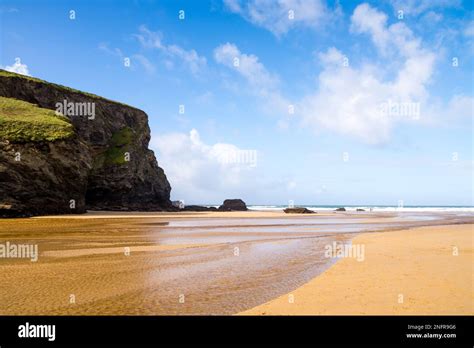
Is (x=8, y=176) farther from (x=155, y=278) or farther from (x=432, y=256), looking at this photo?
(x=432, y=256)

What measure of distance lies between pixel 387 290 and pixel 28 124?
4750cm

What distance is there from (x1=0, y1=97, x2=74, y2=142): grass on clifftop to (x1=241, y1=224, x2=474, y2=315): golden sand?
43120mm

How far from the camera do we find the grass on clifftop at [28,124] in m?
39.9

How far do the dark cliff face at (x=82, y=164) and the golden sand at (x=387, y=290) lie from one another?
37.2 m

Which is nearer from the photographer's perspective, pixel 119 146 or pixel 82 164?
pixel 82 164

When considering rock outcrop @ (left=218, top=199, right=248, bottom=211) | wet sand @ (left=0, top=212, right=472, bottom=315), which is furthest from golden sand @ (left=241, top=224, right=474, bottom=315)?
rock outcrop @ (left=218, top=199, right=248, bottom=211)

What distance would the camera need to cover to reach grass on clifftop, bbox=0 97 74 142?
39938mm

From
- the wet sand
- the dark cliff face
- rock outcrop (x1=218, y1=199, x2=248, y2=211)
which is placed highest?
the dark cliff face

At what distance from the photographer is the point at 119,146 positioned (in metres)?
69.2

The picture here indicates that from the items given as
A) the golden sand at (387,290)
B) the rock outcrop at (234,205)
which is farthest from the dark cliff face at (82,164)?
the golden sand at (387,290)

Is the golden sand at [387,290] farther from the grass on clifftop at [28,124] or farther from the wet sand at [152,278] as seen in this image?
the grass on clifftop at [28,124]

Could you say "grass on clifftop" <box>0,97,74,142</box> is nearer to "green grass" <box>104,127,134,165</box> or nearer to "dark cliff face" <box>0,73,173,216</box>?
"dark cliff face" <box>0,73,173,216</box>

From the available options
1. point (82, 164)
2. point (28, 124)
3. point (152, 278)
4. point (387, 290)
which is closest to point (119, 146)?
point (82, 164)

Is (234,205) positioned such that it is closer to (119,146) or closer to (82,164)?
(119,146)
